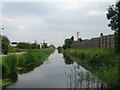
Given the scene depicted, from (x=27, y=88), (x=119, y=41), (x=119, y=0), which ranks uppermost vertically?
(x=119, y=0)

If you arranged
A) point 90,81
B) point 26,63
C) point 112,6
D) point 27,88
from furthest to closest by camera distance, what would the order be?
point 26,63, point 112,6, point 90,81, point 27,88

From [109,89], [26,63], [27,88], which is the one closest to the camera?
[109,89]

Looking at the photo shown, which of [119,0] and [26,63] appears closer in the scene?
[119,0]

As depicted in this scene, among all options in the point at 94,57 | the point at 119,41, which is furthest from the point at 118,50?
the point at 94,57

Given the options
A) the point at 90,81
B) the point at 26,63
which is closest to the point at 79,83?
the point at 90,81

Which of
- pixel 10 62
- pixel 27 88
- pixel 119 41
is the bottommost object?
pixel 27 88

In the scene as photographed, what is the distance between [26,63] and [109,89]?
13116mm

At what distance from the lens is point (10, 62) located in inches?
534

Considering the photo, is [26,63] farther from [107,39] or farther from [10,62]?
[107,39]

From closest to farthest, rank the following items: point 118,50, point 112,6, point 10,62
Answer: point 10,62 < point 118,50 < point 112,6

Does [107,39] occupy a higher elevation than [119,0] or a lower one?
lower

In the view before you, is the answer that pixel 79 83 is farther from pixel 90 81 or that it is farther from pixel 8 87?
pixel 8 87

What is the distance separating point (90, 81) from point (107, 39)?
1177 cm

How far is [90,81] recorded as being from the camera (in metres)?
9.52
